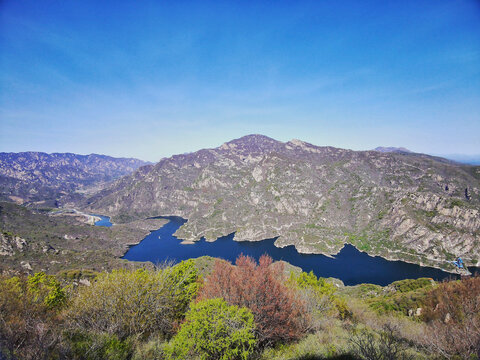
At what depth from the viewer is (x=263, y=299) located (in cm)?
1747

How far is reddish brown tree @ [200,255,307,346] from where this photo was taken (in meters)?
16.7

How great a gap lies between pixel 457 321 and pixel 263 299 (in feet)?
60.9

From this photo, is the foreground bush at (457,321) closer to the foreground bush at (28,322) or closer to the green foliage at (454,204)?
the foreground bush at (28,322)

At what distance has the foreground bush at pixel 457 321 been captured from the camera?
44.3ft

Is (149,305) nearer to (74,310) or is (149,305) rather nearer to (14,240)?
(74,310)

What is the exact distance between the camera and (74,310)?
20.0 metres

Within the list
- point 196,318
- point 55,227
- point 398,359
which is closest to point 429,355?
point 398,359

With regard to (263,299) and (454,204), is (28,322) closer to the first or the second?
(263,299)

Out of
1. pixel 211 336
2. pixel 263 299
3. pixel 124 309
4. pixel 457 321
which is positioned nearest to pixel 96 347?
pixel 124 309

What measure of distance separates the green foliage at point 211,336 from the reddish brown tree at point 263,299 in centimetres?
267

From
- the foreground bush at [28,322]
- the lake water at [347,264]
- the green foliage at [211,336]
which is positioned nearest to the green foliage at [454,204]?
the lake water at [347,264]

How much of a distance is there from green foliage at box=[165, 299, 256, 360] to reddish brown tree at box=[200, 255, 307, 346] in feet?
8.77

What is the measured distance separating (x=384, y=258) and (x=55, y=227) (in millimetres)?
287522

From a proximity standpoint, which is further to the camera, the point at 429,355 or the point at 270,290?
the point at 270,290
